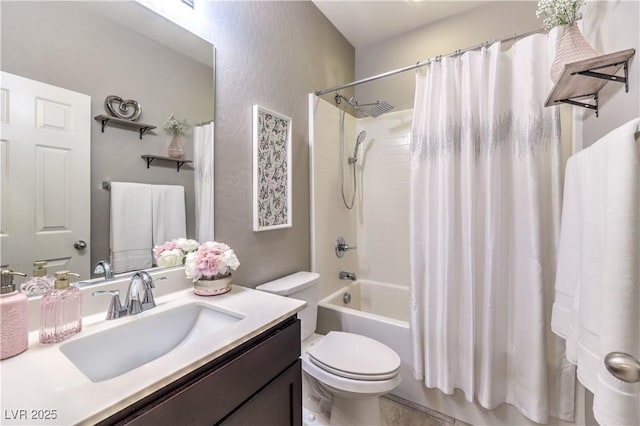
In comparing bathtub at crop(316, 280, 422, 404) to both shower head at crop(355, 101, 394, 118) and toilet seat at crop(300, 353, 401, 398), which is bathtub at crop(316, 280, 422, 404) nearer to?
toilet seat at crop(300, 353, 401, 398)

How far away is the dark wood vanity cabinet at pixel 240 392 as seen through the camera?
23.8 inches

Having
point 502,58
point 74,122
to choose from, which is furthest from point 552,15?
point 74,122

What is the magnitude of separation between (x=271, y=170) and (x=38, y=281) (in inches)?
43.9

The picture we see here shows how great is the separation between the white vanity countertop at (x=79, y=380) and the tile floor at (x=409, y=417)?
1.25 m

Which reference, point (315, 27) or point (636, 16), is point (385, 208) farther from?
point (636, 16)

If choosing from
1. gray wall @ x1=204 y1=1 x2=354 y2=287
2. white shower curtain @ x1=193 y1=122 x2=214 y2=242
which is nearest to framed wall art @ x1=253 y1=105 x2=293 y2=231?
gray wall @ x1=204 y1=1 x2=354 y2=287

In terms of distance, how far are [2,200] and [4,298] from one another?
274 millimetres

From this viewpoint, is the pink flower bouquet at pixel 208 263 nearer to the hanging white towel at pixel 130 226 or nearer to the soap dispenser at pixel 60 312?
the hanging white towel at pixel 130 226

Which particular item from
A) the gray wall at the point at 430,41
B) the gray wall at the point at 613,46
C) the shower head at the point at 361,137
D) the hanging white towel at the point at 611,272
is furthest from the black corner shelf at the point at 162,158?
the gray wall at the point at 430,41

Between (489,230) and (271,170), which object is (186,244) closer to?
(271,170)

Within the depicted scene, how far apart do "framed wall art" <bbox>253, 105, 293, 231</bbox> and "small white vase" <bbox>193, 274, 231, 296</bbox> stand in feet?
1.47

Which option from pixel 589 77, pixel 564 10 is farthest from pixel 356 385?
pixel 564 10

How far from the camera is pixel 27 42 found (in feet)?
2.61

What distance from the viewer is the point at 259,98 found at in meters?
1.58
